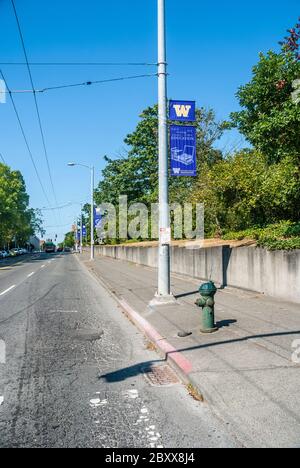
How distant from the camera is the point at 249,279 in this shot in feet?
40.8

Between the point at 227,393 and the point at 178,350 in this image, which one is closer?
the point at 227,393

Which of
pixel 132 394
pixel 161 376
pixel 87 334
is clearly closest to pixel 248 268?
pixel 87 334

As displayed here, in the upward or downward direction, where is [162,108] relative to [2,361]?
upward

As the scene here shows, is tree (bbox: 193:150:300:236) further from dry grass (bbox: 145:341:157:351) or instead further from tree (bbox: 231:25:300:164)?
dry grass (bbox: 145:341:157:351)

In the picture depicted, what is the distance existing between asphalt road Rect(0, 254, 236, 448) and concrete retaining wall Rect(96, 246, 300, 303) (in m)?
4.04

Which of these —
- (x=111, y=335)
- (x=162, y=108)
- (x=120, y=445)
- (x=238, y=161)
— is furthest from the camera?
(x=238, y=161)

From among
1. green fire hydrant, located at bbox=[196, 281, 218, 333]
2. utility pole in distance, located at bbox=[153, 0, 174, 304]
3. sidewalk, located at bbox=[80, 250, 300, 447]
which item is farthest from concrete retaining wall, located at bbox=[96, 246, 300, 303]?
green fire hydrant, located at bbox=[196, 281, 218, 333]

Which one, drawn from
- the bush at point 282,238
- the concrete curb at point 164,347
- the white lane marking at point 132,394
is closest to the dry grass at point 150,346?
the concrete curb at point 164,347

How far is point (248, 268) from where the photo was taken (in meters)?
12.5

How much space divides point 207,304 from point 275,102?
539 cm

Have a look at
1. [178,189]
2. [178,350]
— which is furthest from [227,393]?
[178,189]

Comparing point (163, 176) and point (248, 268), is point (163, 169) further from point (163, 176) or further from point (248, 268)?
point (248, 268)
